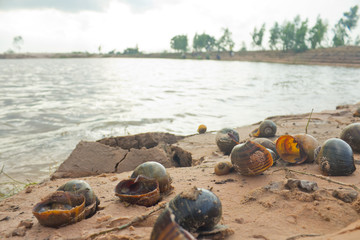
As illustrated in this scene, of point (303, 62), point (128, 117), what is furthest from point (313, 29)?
point (128, 117)

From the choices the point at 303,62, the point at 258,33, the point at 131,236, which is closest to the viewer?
the point at 131,236

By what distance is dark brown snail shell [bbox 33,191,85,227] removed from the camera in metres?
2.36

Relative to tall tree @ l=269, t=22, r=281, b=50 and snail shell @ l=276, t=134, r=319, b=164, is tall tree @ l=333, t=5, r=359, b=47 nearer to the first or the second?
tall tree @ l=269, t=22, r=281, b=50

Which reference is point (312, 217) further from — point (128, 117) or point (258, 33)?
point (258, 33)

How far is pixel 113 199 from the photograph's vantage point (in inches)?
118

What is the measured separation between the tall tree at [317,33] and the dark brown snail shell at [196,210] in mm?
65671

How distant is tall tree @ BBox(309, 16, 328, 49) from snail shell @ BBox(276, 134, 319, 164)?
63.4 meters

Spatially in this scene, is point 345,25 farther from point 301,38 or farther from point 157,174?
point 157,174

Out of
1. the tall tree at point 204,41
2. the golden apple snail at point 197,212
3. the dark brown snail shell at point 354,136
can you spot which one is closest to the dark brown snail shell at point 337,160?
the dark brown snail shell at point 354,136

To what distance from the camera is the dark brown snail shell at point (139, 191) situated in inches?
107

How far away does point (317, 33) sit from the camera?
57656 millimetres

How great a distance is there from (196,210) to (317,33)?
217 ft

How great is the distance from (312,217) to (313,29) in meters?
66.9

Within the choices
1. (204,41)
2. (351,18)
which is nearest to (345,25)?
(351,18)
